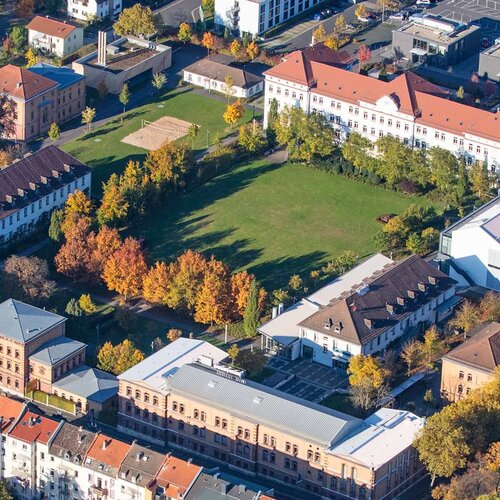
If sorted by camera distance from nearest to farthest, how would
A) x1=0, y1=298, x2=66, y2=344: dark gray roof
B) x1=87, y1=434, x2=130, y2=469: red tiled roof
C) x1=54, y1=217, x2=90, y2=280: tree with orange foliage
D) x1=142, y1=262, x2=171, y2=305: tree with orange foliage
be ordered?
x1=87, y1=434, x2=130, y2=469: red tiled roof → x1=0, y1=298, x2=66, y2=344: dark gray roof → x1=142, y1=262, x2=171, y2=305: tree with orange foliage → x1=54, y1=217, x2=90, y2=280: tree with orange foliage

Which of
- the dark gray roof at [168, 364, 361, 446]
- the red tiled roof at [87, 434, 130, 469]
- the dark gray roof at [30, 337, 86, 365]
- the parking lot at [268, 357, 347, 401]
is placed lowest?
the parking lot at [268, 357, 347, 401]

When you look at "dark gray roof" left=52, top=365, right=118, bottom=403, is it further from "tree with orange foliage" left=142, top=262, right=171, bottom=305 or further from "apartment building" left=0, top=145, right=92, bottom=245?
"apartment building" left=0, top=145, right=92, bottom=245

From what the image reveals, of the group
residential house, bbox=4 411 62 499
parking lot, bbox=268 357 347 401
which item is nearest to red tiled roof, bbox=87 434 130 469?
residential house, bbox=4 411 62 499

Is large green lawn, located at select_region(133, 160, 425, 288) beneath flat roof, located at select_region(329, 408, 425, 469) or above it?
beneath

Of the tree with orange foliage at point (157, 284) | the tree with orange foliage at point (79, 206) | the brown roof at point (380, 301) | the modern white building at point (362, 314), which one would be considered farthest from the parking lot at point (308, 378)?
the tree with orange foliage at point (79, 206)

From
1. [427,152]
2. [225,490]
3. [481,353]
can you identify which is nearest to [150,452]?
[225,490]

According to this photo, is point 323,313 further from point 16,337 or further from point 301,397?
point 16,337
